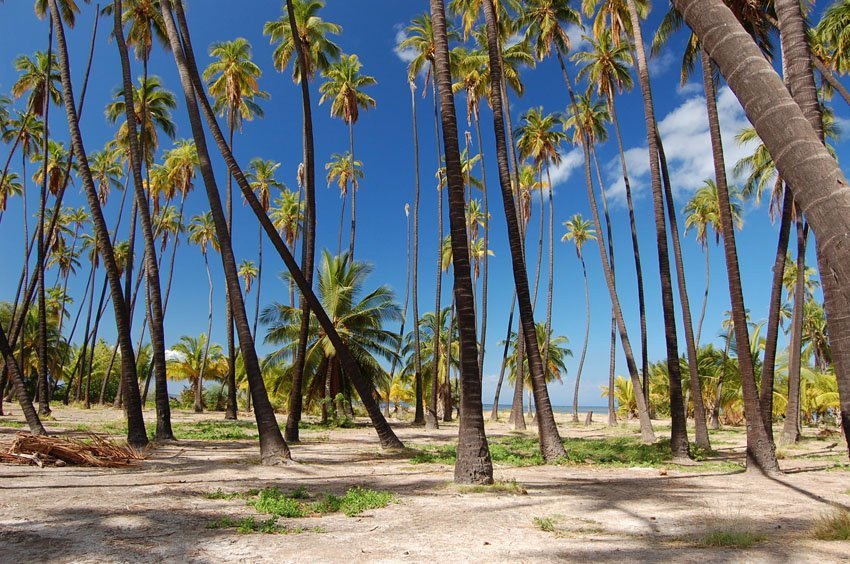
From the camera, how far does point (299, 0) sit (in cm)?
2284

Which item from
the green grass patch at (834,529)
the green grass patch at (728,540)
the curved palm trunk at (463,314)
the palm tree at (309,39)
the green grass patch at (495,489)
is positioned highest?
the palm tree at (309,39)

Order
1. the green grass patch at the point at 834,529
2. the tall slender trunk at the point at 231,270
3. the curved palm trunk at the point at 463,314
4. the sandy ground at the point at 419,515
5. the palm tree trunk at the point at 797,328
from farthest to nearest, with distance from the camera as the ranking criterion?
the palm tree trunk at the point at 797,328 < the tall slender trunk at the point at 231,270 < the curved palm trunk at the point at 463,314 < the green grass patch at the point at 834,529 < the sandy ground at the point at 419,515

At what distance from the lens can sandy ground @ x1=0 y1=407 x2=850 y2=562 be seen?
5.04 metres

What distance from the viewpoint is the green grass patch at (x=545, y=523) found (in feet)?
20.0

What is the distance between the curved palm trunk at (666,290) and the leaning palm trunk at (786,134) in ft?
37.9

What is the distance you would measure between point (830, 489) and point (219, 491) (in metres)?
10.3

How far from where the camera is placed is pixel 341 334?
91.8ft

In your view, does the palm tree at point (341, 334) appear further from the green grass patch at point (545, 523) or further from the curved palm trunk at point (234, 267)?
the green grass patch at point (545, 523)

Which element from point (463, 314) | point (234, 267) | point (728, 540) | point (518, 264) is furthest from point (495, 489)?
point (234, 267)

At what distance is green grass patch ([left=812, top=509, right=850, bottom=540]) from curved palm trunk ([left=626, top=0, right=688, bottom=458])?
7.77m

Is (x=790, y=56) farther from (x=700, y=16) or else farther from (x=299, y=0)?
(x=299, y=0)

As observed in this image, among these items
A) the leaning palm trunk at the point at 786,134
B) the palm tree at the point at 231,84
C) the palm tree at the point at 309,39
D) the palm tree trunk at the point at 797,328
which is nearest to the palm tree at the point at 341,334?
the palm tree at the point at 231,84

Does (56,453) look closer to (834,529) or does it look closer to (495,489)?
(495,489)

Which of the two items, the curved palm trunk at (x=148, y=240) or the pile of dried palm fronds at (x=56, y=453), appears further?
the curved palm trunk at (x=148, y=240)
